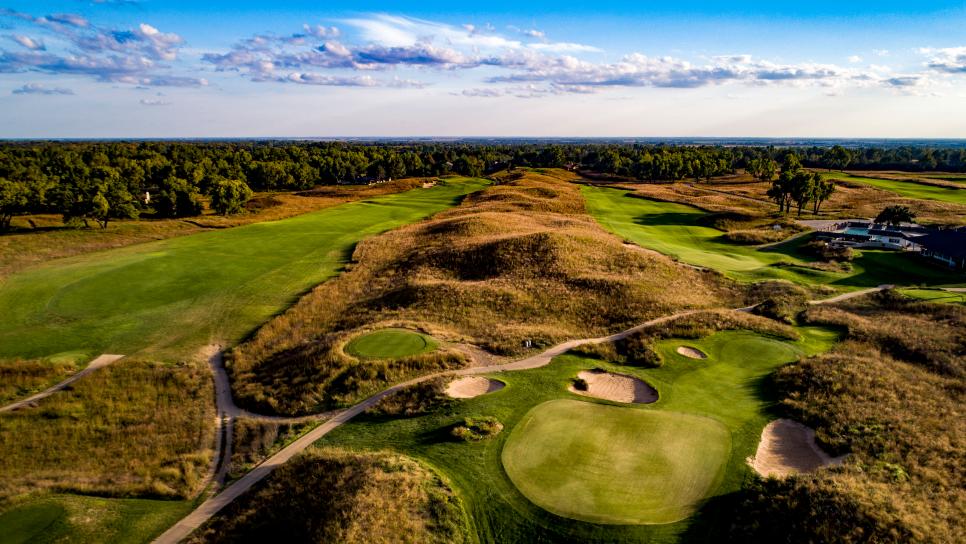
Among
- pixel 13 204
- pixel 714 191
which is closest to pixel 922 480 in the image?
pixel 13 204

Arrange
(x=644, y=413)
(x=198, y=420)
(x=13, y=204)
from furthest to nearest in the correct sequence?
(x=13, y=204) → (x=198, y=420) → (x=644, y=413)

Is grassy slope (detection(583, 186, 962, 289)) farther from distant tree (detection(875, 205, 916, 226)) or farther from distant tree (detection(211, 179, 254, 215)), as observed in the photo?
distant tree (detection(211, 179, 254, 215))

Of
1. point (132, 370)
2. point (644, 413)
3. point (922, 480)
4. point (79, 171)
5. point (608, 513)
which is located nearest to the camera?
point (608, 513)

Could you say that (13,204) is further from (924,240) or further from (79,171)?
(924,240)

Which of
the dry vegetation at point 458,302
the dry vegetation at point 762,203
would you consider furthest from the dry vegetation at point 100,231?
the dry vegetation at point 762,203

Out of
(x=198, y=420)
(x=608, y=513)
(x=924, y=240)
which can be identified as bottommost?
(x=198, y=420)

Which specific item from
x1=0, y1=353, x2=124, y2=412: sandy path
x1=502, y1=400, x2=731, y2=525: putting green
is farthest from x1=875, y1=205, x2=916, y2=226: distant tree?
x1=0, y1=353, x2=124, y2=412: sandy path

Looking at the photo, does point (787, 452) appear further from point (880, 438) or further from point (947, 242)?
point (947, 242)
